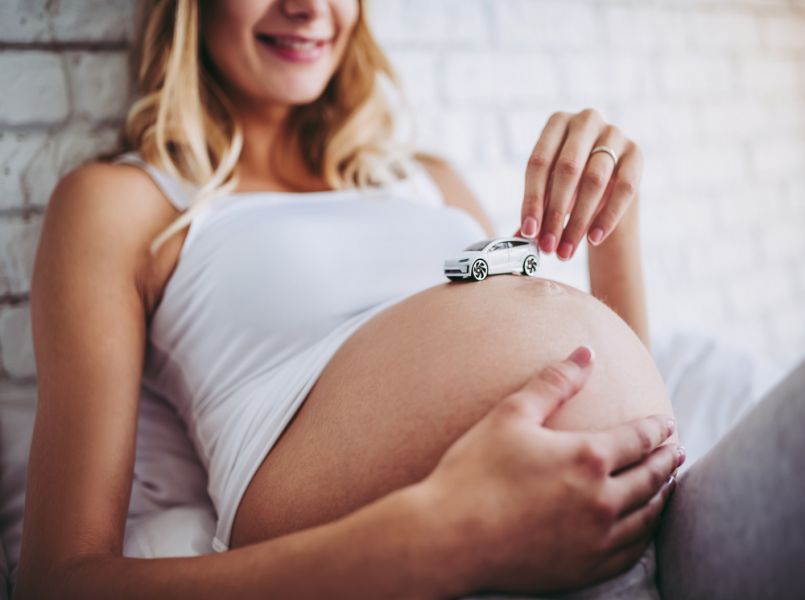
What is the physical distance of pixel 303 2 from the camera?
1093mm

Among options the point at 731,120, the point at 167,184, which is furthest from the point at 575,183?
the point at 731,120

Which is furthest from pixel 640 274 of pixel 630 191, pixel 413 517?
pixel 413 517

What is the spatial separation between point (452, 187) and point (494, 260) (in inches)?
21.2

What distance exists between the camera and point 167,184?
1.04 metres

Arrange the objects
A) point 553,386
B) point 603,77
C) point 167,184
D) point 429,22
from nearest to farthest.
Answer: point 553,386 < point 167,184 < point 429,22 < point 603,77

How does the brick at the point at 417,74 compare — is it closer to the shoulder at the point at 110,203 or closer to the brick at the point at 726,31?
the shoulder at the point at 110,203

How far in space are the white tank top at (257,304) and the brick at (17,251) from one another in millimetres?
226

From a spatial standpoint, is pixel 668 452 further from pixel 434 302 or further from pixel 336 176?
pixel 336 176

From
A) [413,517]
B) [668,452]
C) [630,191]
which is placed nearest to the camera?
[413,517]

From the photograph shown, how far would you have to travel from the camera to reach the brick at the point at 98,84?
116 cm

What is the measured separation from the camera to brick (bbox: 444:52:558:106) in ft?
5.13

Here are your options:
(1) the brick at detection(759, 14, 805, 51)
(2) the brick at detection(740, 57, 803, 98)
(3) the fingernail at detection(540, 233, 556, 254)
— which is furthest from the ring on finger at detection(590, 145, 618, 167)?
(1) the brick at detection(759, 14, 805, 51)

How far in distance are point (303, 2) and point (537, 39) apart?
783 millimetres

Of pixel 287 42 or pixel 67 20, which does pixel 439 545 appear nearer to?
pixel 287 42
